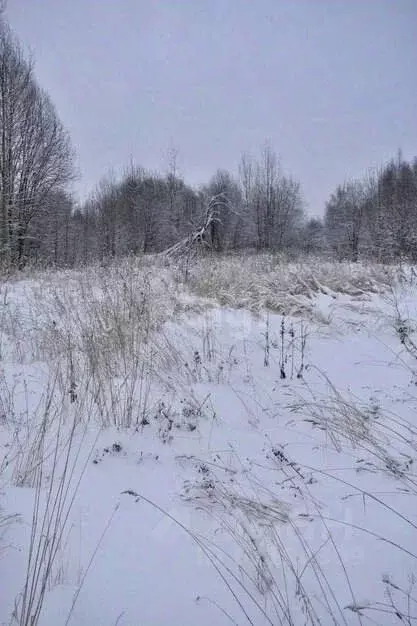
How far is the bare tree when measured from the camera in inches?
469

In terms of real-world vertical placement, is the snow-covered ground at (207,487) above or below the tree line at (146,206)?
below

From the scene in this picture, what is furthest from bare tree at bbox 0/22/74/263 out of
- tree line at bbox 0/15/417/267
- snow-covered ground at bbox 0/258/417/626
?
snow-covered ground at bbox 0/258/417/626

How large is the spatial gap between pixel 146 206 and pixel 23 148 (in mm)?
11538

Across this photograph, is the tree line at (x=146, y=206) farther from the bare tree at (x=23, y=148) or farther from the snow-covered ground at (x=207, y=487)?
the snow-covered ground at (x=207, y=487)

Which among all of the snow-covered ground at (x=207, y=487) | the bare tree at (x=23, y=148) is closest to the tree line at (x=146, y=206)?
the bare tree at (x=23, y=148)

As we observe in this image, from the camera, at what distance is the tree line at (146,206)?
12.7 metres

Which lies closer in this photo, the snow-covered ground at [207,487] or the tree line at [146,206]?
the snow-covered ground at [207,487]

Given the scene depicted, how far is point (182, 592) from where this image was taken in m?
1.00

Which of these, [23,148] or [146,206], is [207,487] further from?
[146,206]

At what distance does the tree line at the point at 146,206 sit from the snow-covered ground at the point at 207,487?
996cm

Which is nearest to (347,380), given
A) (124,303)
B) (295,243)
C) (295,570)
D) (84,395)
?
(295,570)

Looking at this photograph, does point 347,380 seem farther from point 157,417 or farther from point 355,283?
point 355,283

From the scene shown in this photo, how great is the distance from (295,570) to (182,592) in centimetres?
36

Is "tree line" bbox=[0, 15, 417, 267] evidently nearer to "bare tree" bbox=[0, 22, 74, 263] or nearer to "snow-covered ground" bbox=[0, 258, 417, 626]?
"bare tree" bbox=[0, 22, 74, 263]
